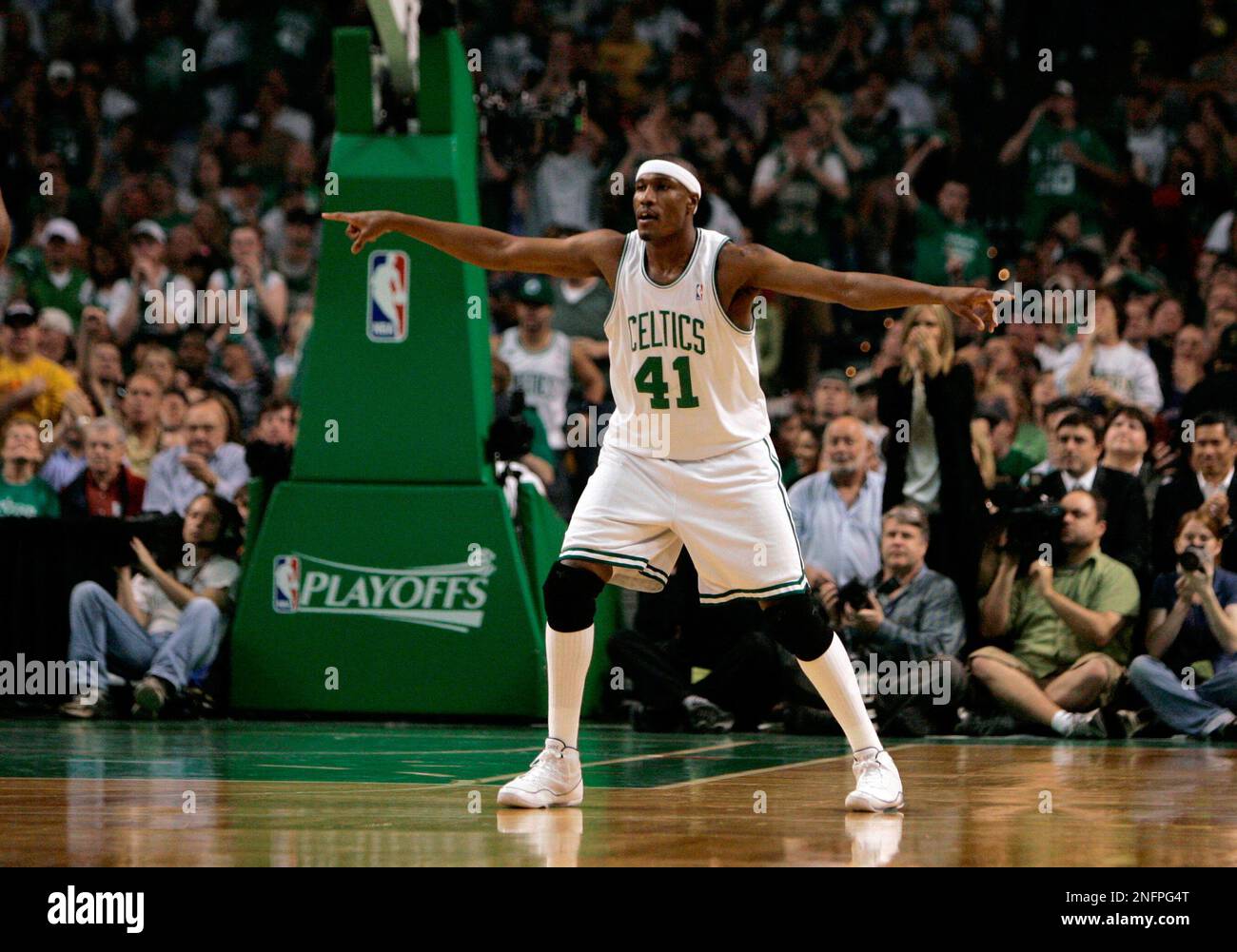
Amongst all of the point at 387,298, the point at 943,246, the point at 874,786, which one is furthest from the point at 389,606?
the point at 943,246

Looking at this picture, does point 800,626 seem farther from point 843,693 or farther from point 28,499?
point 28,499

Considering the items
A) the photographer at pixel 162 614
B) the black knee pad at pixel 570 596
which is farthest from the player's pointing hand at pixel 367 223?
the photographer at pixel 162 614

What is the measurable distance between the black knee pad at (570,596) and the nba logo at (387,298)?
13.1ft

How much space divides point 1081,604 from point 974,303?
446 cm

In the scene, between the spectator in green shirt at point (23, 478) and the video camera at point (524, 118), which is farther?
the spectator in green shirt at point (23, 478)

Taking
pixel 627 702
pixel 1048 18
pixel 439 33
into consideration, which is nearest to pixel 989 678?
pixel 627 702

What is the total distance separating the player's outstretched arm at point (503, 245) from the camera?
6.77 metres

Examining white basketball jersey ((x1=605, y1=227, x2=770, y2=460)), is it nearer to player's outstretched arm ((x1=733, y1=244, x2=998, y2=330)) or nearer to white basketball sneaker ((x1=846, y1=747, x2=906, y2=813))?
player's outstretched arm ((x1=733, y1=244, x2=998, y2=330))

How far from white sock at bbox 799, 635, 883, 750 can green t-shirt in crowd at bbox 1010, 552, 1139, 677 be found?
3.83 metres

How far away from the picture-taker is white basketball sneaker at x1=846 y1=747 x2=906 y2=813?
20.9 feet

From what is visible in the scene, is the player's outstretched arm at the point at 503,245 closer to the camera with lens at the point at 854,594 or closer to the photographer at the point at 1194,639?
the camera with lens at the point at 854,594

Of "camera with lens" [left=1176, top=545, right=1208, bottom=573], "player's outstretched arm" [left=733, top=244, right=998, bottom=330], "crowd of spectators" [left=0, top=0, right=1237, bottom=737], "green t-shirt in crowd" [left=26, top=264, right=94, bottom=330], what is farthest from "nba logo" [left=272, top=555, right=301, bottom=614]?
"green t-shirt in crowd" [left=26, top=264, right=94, bottom=330]
